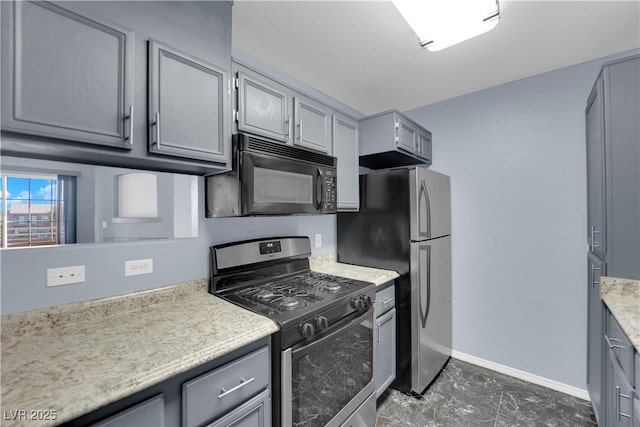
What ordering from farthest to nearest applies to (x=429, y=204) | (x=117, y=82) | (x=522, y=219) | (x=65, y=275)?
(x=522, y=219) → (x=429, y=204) → (x=65, y=275) → (x=117, y=82)

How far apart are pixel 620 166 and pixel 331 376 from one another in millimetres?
1859

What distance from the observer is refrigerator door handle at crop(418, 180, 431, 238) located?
2.09m

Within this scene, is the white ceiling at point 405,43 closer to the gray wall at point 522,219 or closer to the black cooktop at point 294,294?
the gray wall at point 522,219

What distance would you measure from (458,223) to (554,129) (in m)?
1.06

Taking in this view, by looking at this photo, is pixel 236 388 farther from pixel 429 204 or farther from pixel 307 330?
pixel 429 204

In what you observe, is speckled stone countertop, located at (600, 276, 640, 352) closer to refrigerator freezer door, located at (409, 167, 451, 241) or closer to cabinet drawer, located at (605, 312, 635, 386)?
cabinet drawer, located at (605, 312, 635, 386)

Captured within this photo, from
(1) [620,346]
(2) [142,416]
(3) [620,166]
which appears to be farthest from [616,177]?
(2) [142,416]

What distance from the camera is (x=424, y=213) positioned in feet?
7.05

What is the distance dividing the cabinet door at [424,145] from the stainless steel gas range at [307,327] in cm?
151

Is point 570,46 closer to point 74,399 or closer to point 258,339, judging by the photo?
point 258,339

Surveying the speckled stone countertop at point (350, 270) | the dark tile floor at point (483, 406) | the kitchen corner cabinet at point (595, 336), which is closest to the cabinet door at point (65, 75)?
the speckled stone countertop at point (350, 270)

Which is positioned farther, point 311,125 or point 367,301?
point 311,125

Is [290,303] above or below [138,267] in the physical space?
below

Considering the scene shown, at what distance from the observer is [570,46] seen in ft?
6.06
